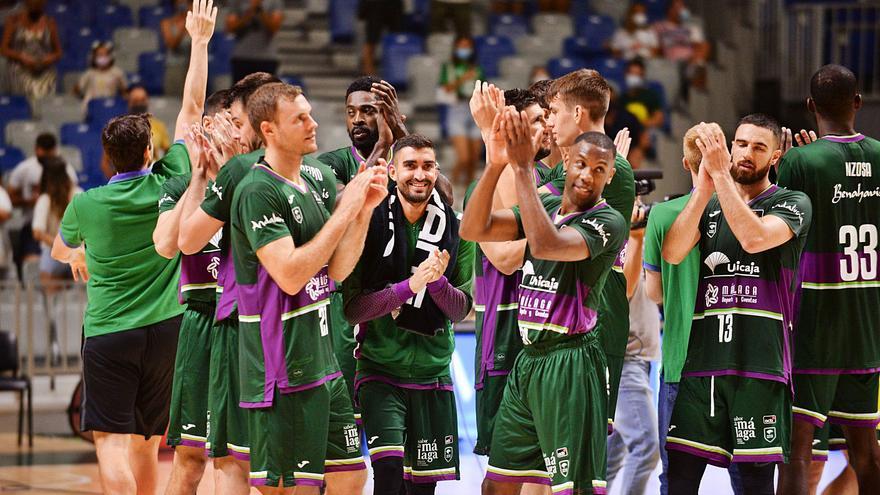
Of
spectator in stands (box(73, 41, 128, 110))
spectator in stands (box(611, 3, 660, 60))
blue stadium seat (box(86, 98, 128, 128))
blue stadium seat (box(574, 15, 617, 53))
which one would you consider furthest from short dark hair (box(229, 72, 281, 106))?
blue stadium seat (box(574, 15, 617, 53))

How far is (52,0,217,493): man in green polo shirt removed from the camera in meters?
6.02

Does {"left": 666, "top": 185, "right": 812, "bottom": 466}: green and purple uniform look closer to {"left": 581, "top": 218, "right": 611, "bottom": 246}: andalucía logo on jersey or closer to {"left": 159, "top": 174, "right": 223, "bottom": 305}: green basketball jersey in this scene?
{"left": 581, "top": 218, "right": 611, "bottom": 246}: andalucía logo on jersey

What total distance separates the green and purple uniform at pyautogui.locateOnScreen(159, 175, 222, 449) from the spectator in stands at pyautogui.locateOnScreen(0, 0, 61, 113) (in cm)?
Answer: 1010

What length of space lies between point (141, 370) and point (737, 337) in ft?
9.88

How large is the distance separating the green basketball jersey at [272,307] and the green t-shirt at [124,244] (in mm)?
1559

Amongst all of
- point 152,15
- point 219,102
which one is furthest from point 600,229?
point 152,15

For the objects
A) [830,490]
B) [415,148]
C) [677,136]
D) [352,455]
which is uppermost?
[677,136]

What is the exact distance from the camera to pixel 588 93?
17.8 feet

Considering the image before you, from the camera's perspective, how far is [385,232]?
18.1 feet

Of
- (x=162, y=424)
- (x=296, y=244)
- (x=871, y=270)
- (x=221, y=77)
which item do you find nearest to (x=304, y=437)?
(x=296, y=244)

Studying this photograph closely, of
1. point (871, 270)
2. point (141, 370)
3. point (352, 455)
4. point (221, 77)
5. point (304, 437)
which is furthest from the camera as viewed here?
point (221, 77)

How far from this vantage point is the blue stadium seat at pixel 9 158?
1352 centimetres

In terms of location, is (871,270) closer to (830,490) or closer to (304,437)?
(830,490)

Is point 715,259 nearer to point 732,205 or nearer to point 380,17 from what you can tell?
point 732,205
